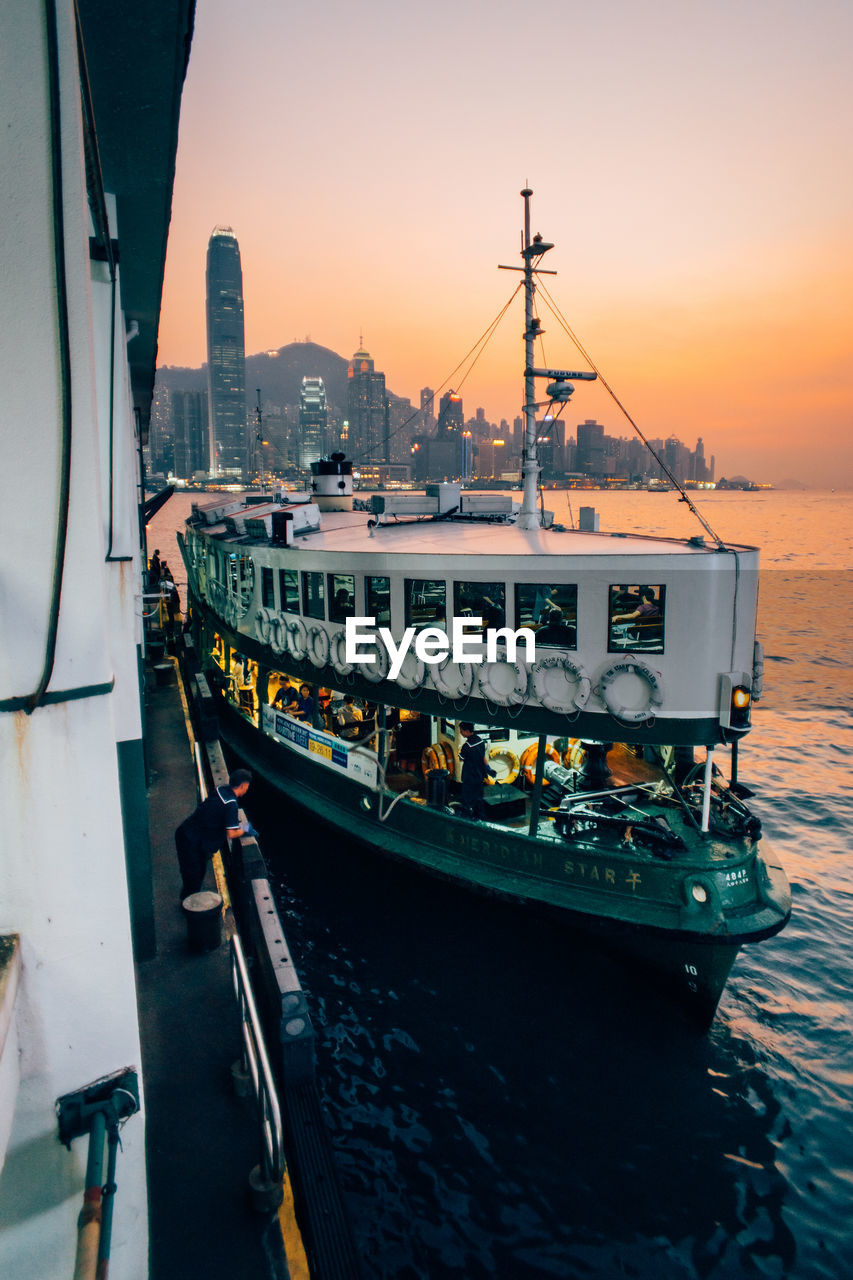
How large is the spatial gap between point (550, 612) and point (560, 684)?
1.23 meters

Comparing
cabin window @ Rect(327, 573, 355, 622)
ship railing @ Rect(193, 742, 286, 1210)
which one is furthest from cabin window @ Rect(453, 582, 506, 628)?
ship railing @ Rect(193, 742, 286, 1210)

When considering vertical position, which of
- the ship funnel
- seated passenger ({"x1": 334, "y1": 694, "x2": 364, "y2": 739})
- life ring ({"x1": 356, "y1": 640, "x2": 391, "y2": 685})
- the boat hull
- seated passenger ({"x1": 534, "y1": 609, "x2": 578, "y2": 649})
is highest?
the ship funnel

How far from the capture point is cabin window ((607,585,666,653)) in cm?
971

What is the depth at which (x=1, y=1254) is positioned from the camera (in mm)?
2783

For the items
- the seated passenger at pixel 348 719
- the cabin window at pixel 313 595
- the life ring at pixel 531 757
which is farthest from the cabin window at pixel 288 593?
the life ring at pixel 531 757

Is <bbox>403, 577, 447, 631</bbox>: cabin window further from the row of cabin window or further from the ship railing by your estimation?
the ship railing

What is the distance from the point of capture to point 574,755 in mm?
13016

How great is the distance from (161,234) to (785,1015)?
13241 mm

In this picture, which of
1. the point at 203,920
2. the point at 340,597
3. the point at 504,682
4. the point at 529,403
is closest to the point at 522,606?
the point at 504,682

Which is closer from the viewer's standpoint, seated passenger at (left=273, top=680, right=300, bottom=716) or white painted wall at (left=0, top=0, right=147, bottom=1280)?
white painted wall at (left=0, top=0, right=147, bottom=1280)

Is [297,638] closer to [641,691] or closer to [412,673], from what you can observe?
[412,673]

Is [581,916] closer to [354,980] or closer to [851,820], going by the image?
[354,980]

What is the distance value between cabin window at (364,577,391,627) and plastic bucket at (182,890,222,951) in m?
5.66

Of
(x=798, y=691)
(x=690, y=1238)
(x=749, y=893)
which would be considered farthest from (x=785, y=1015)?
(x=798, y=691)
